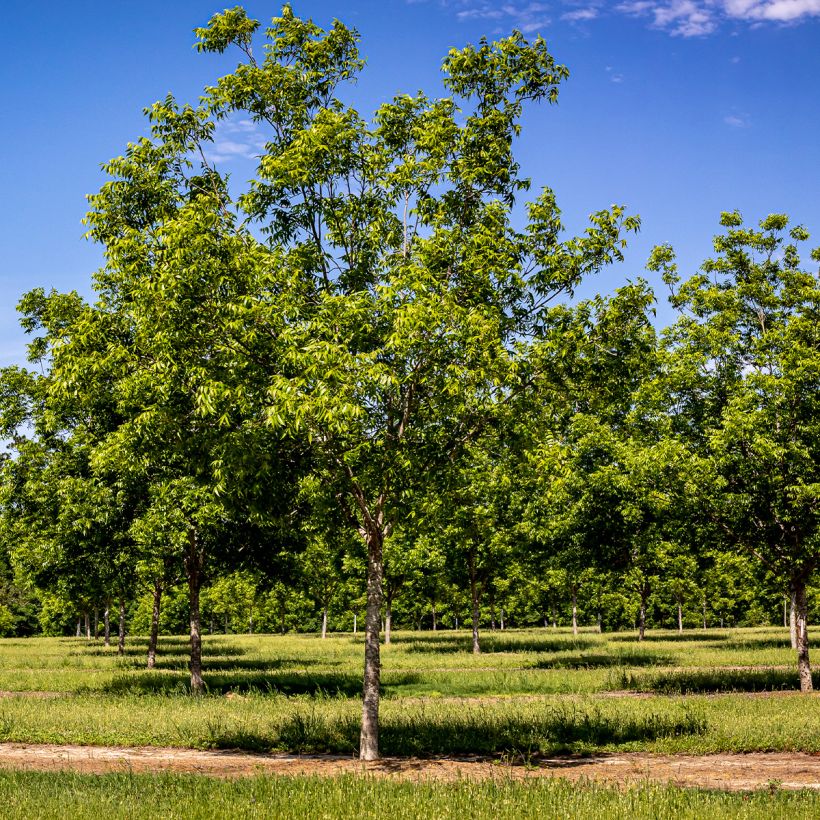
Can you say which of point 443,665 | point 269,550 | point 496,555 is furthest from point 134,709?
point 496,555

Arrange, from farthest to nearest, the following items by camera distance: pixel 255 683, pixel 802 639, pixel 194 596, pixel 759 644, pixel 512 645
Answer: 1. pixel 512 645
2. pixel 759 644
3. pixel 255 683
4. pixel 194 596
5. pixel 802 639

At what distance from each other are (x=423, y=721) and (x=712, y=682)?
12.4 meters

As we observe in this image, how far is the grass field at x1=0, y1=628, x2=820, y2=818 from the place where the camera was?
9406 mm

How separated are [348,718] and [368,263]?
410 inches

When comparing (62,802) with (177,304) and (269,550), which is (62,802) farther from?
(269,550)

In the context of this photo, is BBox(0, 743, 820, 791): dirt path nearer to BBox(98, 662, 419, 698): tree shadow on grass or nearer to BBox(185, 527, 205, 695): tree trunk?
BBox(98, 662, 419, 698): tree shadow on grass

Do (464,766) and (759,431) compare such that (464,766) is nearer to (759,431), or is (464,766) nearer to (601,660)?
(759,431)

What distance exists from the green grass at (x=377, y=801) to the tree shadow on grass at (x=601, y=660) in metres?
22.6

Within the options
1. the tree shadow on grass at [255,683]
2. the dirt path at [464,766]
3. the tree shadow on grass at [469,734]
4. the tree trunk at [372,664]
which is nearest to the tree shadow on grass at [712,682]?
the tree shadow on grass at [469,734]

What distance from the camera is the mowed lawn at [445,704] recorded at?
1553 cm

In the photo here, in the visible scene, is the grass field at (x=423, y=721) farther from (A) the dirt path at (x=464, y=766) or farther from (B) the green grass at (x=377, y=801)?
(A) the dirt path at (x=464, y=766)

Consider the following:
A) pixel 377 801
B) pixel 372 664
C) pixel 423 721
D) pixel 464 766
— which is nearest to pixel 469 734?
pixel 423 721

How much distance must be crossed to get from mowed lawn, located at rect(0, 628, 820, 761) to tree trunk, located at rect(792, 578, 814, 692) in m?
0.66

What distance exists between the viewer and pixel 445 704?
21.0m
